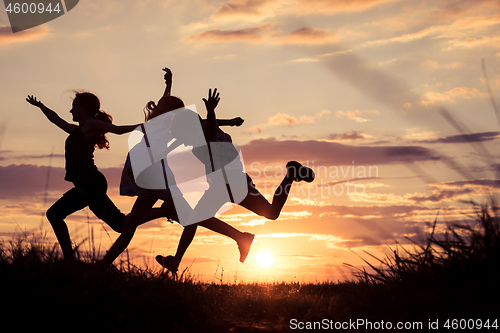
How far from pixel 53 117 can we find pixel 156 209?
1.91m

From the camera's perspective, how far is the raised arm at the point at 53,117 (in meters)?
5.75

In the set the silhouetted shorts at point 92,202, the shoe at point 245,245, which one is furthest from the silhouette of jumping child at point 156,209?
the silhouetted shorts at point 92,202

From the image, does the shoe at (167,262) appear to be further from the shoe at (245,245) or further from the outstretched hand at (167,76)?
the outstretched hand at (167,76)

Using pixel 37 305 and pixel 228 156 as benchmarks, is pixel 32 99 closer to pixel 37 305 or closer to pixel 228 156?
pixel 228 156

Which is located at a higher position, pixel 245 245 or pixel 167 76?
pixel 167 76

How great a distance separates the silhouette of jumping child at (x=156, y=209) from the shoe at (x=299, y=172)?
100 cm

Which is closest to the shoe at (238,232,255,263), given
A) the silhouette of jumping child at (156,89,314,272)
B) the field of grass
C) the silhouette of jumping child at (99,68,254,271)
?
the silhouette of jumping child at (99,68,254,271)

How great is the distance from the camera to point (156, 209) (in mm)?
5984

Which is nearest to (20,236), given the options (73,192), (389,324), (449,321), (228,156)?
(73,192)

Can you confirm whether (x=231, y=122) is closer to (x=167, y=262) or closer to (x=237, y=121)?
(x=237, y=121)

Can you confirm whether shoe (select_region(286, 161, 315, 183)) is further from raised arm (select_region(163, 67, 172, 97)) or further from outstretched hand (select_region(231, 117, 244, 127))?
raised arm (select_region(163, 67, 172, 97))

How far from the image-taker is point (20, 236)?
4293 millimetres

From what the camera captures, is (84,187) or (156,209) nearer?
(84,187)

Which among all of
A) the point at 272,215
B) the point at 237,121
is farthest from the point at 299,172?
the point at 237,121
